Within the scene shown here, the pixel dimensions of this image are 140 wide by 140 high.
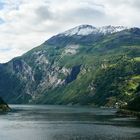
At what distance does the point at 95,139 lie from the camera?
161625 mm

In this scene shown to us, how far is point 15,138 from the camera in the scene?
164625mm

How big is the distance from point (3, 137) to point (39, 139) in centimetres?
1613

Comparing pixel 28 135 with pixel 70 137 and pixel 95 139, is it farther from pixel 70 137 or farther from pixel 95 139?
pixel 95 139

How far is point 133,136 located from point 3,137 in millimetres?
56477

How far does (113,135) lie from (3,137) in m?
49.1

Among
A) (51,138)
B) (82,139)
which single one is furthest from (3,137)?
(82,139)

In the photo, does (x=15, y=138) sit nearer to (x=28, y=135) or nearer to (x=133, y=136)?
(x=28, y=135)

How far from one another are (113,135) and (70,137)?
2057 cm

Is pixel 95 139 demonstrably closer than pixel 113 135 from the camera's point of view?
Yes

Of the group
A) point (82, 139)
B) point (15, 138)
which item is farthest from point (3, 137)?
point (82, 139)

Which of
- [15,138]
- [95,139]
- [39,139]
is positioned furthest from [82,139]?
[15,138]

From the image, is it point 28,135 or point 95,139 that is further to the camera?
point 28,135

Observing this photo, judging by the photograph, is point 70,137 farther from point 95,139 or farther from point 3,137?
point 3,137

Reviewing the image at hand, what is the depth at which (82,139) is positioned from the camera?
530 ft
